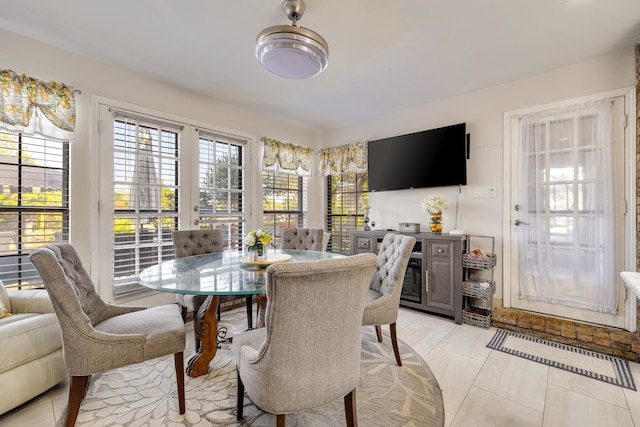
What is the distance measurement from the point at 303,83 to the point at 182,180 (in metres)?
1.76

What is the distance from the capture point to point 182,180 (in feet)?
10.4

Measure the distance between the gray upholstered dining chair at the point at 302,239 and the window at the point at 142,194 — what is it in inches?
50.3

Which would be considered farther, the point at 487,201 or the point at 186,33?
the point at 487,201

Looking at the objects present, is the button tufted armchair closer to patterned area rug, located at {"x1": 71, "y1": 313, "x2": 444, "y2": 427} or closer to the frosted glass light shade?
patterned area rug, located at {"x1": 71, "y1": 313, "x2": 444, "y2": 427}

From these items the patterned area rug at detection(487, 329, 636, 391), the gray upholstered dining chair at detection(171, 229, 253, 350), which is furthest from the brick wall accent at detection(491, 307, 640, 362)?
the gray upholstered dining chair at detection(171, 229, 253, 350)

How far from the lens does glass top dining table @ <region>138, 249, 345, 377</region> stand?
151cm

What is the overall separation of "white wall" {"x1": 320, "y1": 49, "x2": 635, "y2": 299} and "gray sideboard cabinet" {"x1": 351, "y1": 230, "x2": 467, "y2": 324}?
0.44 m

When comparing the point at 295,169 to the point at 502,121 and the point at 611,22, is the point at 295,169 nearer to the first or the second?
the point at 502,121

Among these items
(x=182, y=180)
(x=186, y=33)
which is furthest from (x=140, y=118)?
(x=186, y=33)

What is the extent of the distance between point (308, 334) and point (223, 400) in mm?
1100

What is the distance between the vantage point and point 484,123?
10.5ft

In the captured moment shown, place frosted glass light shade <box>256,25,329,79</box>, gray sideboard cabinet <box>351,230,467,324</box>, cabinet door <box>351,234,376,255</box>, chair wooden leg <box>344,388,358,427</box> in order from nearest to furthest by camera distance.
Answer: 1. chair wooden leg <box>344,388,358,427</box>
2. frosted glass light shade <box>256,25,329,79</box>
3. gray sideboard cabinet <box>351,230,467,324</box>
4. cabinet door <box>351,234,376,255</box>

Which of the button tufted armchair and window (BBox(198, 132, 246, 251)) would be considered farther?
window (BBox(198, 132, 246, 251))

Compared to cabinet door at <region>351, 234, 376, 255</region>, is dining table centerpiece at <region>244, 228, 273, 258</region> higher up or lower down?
higher up
